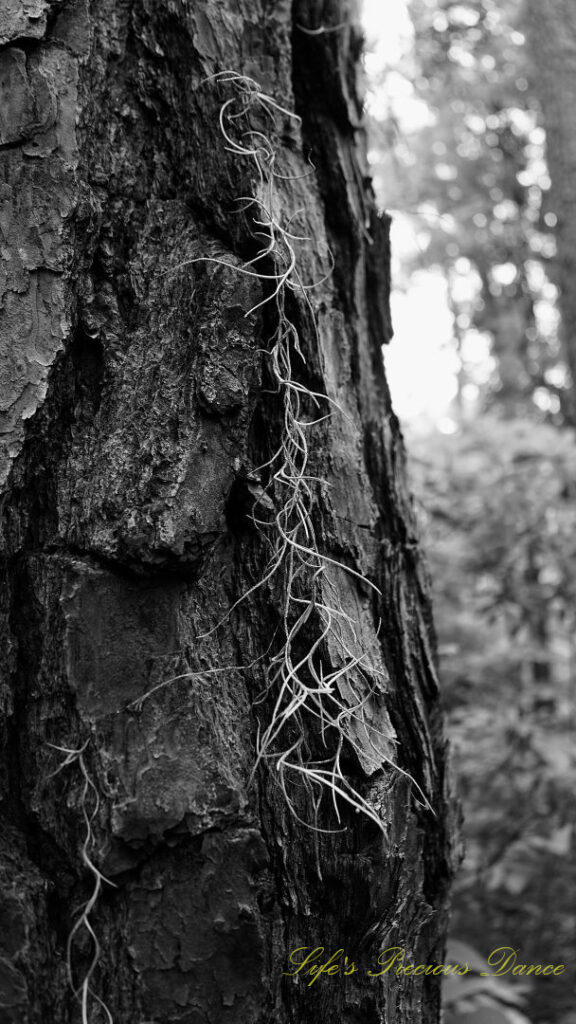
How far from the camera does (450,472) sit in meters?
3.15

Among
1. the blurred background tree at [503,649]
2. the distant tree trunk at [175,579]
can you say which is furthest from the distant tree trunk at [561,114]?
the distant tree trunk at [175,579]

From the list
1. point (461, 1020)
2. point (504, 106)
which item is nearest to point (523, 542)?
point (461, 1020)

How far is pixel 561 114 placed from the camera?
4707 mm

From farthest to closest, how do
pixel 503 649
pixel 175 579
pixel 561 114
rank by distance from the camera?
pixel 561 114, pixel 503 649, pixel 175 579

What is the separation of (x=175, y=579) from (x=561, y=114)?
4.91 metres

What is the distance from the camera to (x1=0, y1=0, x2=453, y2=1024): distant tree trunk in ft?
2.98

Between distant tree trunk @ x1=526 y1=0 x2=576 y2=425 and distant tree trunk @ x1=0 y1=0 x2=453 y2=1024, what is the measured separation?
3734 mm

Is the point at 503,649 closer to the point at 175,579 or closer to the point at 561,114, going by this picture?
the point at 175,579

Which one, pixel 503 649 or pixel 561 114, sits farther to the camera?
pixel 561 114

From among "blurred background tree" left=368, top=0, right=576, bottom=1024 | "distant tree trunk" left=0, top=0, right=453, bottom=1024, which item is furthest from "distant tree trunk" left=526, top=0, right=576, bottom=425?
"distant tree trunk" left=0, top=0, right=453, bottom=1024

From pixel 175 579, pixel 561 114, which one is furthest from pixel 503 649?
pixel 561 114

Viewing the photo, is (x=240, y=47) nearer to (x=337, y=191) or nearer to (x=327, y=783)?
(x=337, y=191)

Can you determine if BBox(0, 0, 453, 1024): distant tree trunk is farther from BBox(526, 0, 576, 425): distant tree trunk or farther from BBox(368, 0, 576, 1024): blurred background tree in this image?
BBox(526, 0, 576, 425): distant tree trunk

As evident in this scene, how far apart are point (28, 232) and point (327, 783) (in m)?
0.85
